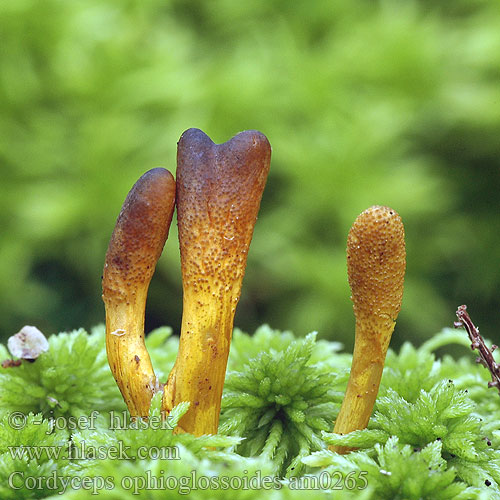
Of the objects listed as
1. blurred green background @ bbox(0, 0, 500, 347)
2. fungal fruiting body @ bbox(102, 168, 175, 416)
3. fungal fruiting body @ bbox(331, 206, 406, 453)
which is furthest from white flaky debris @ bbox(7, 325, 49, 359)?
blurred green background @ bbox(0, 0, 500, 347)

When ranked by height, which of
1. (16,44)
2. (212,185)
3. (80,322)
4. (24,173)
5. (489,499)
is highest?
(16,44)

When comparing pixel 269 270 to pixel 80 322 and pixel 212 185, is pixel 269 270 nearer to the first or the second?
pixel 80 322

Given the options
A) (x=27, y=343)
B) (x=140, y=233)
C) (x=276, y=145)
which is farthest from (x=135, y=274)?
(x=276, y=145)

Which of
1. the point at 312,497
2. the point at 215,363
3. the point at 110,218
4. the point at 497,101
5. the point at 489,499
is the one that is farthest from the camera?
the point at 497,101

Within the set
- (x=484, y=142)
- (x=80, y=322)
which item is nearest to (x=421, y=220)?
(x=484, y=142)

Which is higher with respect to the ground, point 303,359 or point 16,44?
point 16,44

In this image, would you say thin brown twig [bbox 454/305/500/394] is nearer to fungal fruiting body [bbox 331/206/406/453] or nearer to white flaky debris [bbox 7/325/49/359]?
fungal fruiting body [bbox 331/206/406/453]
